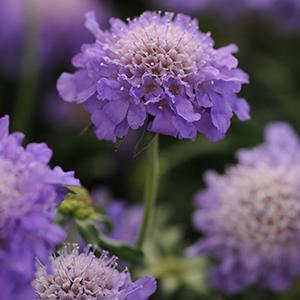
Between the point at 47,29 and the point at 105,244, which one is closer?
the point at 105,244

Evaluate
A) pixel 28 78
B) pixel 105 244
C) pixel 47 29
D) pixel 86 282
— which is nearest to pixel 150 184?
pixel 105 244

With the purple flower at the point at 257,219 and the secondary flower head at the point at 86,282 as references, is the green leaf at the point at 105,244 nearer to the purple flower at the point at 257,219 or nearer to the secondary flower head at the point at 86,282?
the secondary flower head at the point at 86,282

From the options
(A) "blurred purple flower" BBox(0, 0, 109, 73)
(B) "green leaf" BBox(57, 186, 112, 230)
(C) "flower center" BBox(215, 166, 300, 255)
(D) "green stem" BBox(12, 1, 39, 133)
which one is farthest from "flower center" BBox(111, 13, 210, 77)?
(A) "blurred purple flower" BBox(0, 0, 109, 73)

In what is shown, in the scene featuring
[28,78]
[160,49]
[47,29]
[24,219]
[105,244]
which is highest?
[47,29]

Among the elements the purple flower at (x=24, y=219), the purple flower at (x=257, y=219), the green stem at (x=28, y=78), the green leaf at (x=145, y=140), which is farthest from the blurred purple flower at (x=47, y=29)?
the purple flower at (x=24, y=219)

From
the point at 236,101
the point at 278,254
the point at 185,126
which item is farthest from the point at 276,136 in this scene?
the point at 185,126

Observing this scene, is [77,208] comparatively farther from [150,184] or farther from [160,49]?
[160,49]
